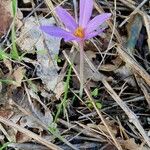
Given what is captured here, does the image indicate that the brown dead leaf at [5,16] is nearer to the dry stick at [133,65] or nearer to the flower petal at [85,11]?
the flower petal at [85,11]

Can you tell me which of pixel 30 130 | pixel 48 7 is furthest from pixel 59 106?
pixel 48 7

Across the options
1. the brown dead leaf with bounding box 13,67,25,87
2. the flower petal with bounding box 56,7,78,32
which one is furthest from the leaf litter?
the flower petal with bounding box 56,7,78,32

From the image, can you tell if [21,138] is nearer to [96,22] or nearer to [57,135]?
[57,135]

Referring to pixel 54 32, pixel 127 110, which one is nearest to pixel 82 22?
pixel 54 32

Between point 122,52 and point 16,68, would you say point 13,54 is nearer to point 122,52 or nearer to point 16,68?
point 16,68

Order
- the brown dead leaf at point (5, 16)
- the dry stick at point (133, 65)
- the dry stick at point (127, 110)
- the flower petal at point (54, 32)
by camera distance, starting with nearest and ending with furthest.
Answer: the flower petal at point (54, 32), the dry stick at point (127, 110), the dry stick at point (133, 65), the brown dead leaf at point (5, 16)

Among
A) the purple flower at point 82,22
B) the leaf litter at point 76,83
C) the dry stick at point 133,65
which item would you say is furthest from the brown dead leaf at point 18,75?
the dry stick at point 133,65
